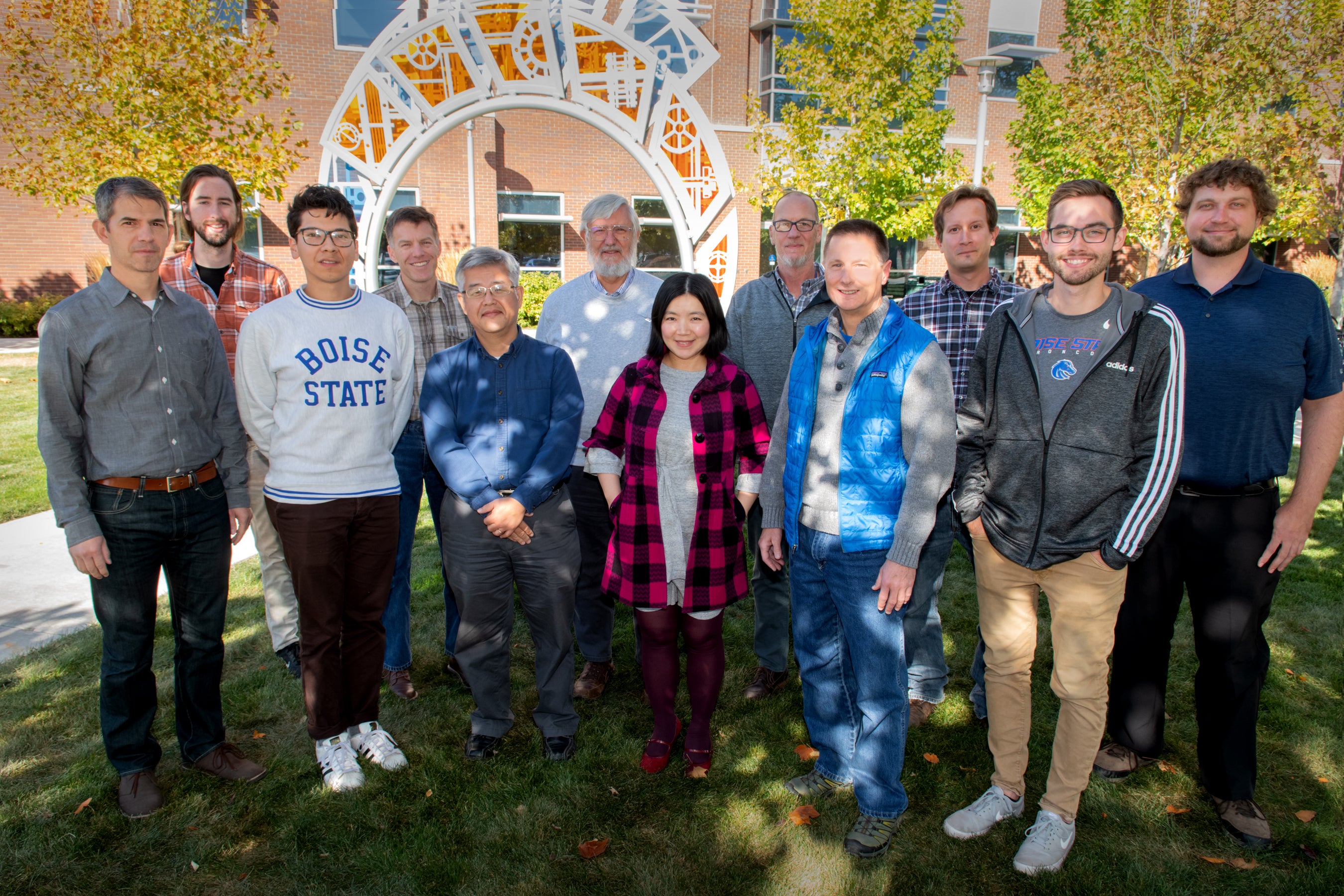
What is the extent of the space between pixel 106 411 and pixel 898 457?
2826 mm

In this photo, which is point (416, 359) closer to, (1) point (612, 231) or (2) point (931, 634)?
(1) point (612, 231)

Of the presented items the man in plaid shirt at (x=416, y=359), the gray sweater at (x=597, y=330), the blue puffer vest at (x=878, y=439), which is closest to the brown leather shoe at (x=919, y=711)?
the blue puffer vest at (x=878, y=439)

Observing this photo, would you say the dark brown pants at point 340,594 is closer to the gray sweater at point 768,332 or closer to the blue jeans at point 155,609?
the blue jeans at point 155,609

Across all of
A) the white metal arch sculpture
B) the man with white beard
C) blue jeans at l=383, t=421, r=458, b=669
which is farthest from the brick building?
blue jeans at l=383, t=421, r=458, b=669

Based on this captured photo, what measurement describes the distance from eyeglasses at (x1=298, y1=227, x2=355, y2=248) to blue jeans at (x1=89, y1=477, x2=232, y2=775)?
1.03 meters

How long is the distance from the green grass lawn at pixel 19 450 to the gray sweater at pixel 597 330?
4.66 m

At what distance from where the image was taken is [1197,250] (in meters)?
2.91

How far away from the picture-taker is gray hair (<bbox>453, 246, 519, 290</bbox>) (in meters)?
3.16

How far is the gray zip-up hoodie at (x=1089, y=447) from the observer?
8.20ft

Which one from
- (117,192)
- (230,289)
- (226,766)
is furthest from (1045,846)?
(230,289)

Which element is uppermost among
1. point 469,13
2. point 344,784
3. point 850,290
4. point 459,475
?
point 469,13

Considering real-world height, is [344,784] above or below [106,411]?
below

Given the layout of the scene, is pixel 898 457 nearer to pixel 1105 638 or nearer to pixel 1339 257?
pixel 1105 638

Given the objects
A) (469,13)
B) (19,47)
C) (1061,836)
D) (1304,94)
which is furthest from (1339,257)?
→ (19,47)
